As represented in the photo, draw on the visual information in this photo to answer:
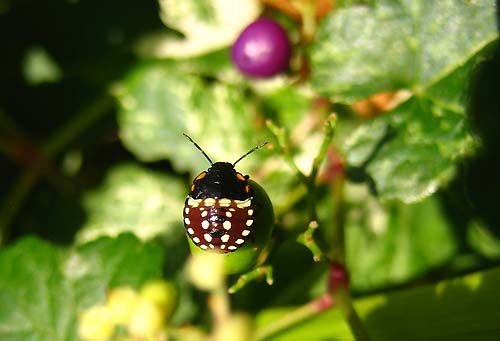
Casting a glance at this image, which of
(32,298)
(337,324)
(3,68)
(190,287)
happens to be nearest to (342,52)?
(337,324)

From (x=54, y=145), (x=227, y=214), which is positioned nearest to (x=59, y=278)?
(x=227, y=214)

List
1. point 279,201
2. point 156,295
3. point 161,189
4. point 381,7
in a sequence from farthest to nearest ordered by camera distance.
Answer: point 161,189
point 279,201
point 381,7
point 156,295

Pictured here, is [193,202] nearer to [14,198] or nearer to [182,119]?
[182,119]

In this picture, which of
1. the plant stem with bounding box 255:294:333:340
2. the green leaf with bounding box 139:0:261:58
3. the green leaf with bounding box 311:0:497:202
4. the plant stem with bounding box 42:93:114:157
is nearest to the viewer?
the green leaf with bounding box 311:0:497:202

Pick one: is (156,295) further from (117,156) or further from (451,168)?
(117,156)

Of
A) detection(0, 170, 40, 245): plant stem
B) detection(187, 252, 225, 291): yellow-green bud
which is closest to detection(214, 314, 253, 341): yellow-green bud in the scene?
detection(187, 252, 225, 291): yellow-green bud

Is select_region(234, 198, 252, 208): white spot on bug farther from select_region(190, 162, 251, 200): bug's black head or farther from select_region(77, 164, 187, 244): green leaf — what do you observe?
select_region(77, 164, 187, 244): green leaf
